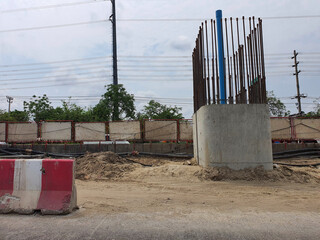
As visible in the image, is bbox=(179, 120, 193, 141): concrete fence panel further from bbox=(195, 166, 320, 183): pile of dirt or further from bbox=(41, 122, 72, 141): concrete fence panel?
bbox=(41, 122, 72, 141): concrete fence panel

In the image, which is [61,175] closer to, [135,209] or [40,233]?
[40,233]

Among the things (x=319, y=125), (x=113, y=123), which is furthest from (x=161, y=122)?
(x=319, y=125)

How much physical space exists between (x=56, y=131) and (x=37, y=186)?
34.9 ft

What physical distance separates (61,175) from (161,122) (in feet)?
33.3

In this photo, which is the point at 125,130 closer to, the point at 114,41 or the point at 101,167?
the point at 101,167

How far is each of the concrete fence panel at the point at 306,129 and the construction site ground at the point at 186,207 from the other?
6.37 metres

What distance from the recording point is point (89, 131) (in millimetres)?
14773

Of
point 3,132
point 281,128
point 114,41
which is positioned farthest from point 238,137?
point 114,41

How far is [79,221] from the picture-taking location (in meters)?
4.36

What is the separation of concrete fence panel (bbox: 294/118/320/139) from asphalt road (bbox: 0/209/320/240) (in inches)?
462

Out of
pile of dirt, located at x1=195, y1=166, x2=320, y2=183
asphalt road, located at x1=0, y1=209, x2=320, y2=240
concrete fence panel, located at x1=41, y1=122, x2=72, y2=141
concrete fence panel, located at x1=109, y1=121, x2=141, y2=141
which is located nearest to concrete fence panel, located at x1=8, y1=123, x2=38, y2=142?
concrete fence panel, located at x1=41, y1=122, x2=72, y2=141

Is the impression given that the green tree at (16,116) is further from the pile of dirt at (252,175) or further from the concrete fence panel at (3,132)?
the pile of dirt at (252,175)

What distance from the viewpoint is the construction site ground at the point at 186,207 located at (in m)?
3.86

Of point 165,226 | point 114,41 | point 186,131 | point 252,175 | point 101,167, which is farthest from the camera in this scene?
point 114,41
